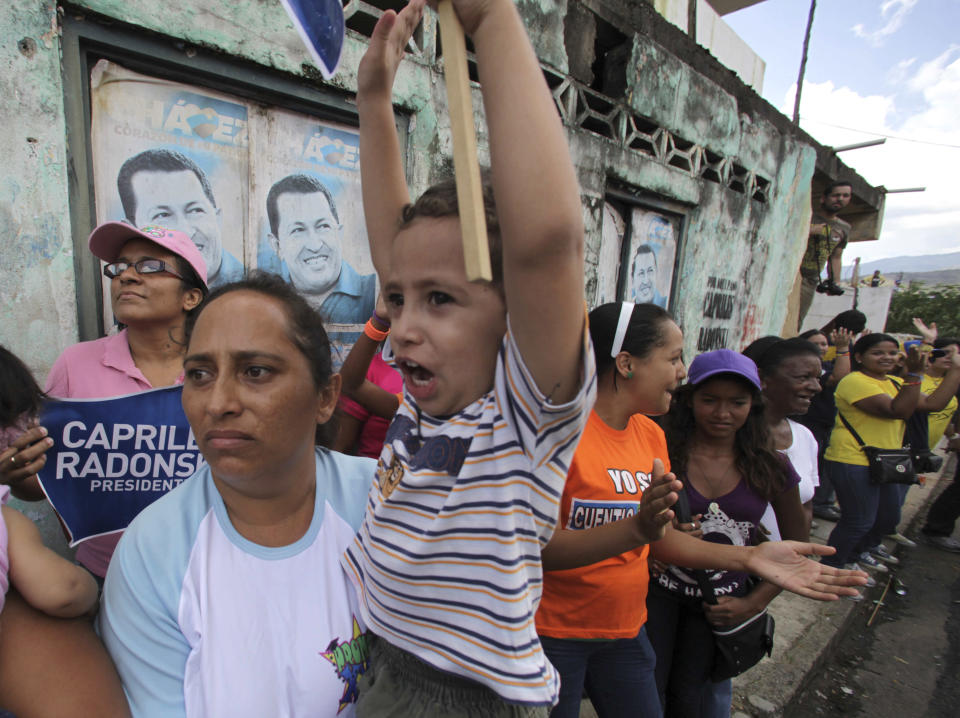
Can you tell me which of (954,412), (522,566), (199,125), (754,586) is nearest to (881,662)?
(754,586)

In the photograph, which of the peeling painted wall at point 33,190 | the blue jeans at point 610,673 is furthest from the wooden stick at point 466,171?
the peeling painted wall at point 33,190

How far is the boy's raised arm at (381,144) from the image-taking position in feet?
3.45

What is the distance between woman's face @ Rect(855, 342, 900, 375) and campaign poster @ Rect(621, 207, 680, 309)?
243 centimetres

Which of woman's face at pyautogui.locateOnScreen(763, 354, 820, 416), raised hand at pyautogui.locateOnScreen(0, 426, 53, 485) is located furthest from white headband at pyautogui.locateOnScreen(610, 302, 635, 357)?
raised hand at pyautogui.locateOnScreen(0, 426, 53, 485)

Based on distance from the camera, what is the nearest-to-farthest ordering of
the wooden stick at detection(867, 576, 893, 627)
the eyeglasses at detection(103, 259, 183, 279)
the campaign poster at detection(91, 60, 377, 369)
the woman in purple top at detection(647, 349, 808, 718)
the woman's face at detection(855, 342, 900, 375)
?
1. the eyeglasses at detection(103, 259, 183, 279)
2. the woman in purple top at detection(647, 349, 808, 718)
3. the campaign poster at detection(91, 60, 377, 369)
4. the wooden stick at detection(867, 576, 893, 627)
5. the woman's face at detection(855, 342, 900, 375)

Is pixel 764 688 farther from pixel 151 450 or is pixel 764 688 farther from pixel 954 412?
pixel 954 412

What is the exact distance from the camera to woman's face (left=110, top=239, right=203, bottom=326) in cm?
197

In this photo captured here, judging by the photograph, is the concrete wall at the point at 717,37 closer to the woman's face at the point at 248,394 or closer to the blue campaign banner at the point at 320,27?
the blue campaign banner at the point at 320,27

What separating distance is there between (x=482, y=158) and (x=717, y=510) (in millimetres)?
3164

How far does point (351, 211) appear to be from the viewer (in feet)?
11.5

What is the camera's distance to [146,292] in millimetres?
1996

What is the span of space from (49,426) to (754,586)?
266 cm

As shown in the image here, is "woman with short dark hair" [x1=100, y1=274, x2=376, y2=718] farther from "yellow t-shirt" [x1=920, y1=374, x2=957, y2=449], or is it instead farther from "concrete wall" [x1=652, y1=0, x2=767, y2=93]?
"concrete wall" [x1=652, y1=0, x2=767, y2=93]

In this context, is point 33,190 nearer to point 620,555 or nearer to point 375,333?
point 375,333
